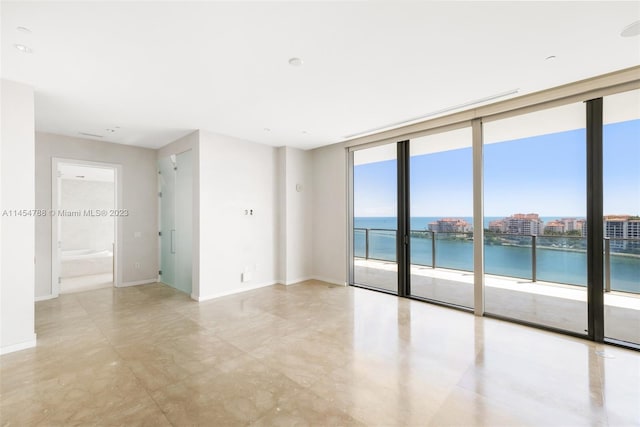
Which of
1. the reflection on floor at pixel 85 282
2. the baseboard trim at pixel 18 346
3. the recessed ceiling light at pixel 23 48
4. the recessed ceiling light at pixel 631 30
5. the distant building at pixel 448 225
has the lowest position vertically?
the reflection on floor at pixel 85 282

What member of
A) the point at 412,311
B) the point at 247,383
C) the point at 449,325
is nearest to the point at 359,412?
the point at 247,383

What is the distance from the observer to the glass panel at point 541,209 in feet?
11.1

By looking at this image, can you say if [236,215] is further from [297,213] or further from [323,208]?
[323,208]

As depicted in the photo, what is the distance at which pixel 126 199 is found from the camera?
5.62m

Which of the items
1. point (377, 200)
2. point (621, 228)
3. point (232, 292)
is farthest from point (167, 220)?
point (621, 228)

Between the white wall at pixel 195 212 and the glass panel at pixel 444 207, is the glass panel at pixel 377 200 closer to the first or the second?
the glass panel at pixel 444 207

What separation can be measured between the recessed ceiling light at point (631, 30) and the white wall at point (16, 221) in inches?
223

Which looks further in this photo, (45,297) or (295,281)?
(295,281)

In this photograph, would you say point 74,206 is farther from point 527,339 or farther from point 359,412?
point 527,339

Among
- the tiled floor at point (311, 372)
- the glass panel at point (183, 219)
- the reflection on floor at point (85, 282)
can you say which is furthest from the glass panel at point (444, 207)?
the reflection on floor at point (85, 282)

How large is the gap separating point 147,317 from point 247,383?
7.97ft

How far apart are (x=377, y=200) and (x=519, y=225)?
2439 mm

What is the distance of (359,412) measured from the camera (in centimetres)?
195

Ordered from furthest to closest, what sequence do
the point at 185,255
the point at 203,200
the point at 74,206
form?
the point at 74,206
the point at 185,255
the point at 203,200
